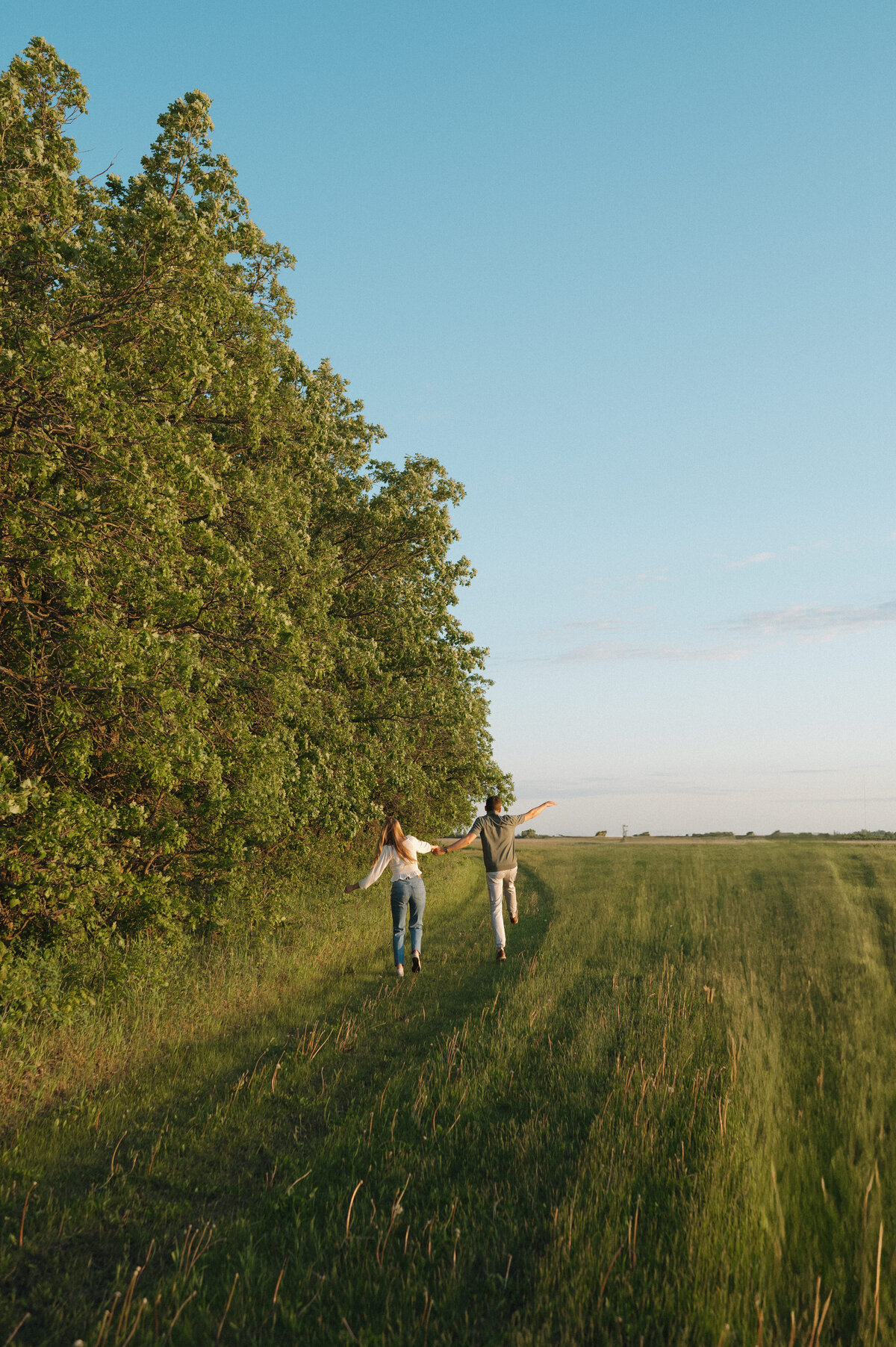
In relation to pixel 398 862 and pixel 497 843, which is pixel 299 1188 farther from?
pixel 497 843

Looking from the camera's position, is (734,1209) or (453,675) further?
(453,675)

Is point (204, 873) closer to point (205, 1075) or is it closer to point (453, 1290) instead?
point (205, 1075)

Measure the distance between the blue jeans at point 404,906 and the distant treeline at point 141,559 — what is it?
2.83m

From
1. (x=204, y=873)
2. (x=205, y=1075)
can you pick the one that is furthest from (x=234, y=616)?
(x=205, y=1075)

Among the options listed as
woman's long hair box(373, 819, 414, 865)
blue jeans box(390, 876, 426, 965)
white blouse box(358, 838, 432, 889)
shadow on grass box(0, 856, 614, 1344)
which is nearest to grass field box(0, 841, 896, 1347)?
shadow on grass box(0, 856, 614, 1344)

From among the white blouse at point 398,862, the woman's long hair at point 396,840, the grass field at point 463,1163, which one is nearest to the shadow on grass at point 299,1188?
the grass field at point 463,1163

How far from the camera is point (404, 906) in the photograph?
13016mm

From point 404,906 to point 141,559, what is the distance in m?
6.93

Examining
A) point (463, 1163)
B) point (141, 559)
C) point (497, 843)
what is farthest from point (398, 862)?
point (463, 1163)

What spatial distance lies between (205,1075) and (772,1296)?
5.88 meters

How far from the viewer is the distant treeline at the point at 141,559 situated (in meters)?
9.88

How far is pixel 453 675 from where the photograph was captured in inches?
998

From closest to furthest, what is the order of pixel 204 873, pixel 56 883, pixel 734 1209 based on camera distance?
pixel 734 1209, pixel 56 883, pixel 204 873

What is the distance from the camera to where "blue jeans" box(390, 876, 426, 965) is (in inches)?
503
